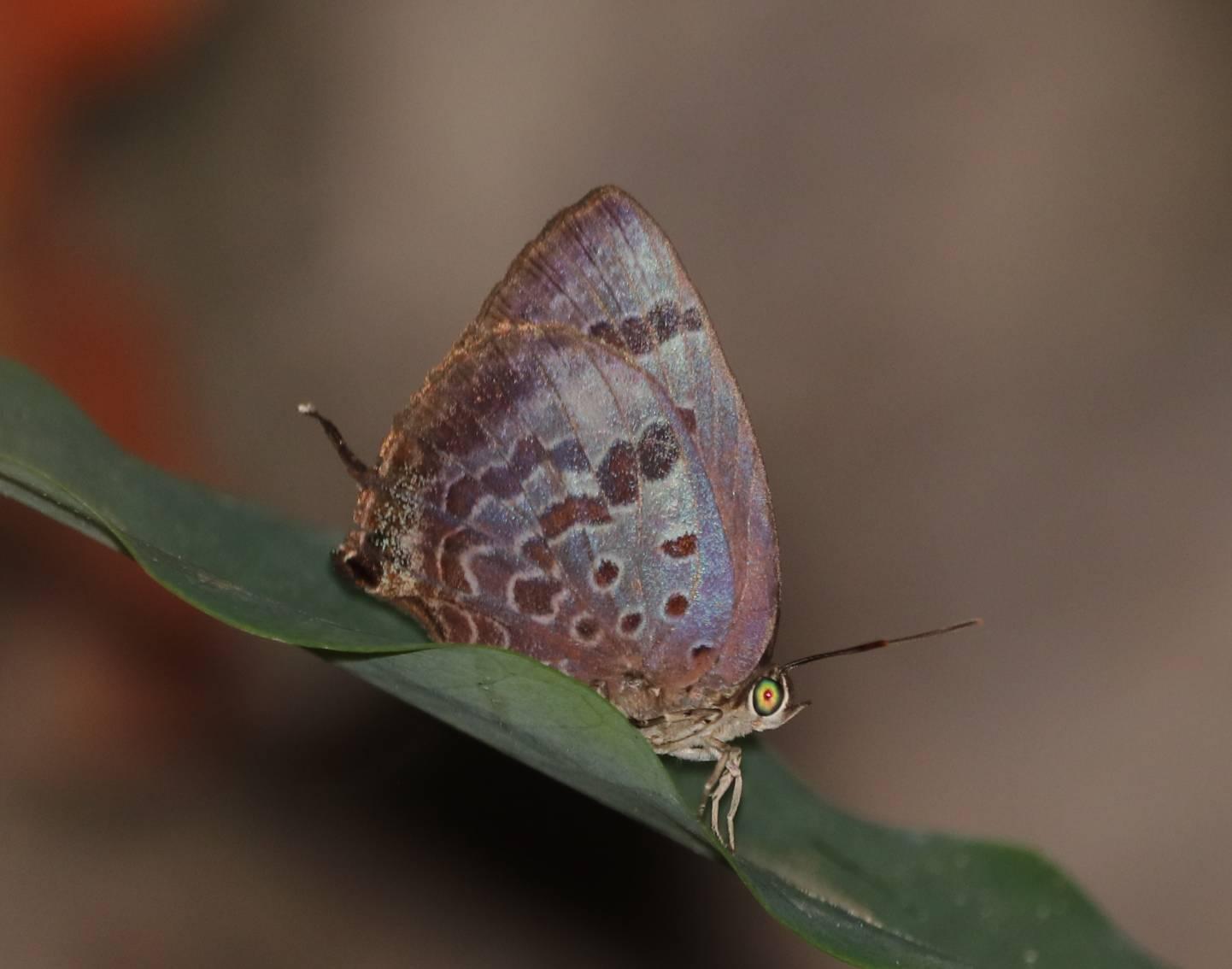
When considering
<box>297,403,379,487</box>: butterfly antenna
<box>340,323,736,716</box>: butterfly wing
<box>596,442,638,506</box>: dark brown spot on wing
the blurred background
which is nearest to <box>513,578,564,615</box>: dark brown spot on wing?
<box>340,323,736,716</box>: butterfly wing

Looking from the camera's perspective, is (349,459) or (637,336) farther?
(637,336)

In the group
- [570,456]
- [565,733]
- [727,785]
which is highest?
[570,456]

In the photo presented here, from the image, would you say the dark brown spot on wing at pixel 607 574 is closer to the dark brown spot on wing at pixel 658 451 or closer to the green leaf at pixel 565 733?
the dark brown spot on wing at pixel 658 451

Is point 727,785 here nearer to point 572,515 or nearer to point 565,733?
point 572,515

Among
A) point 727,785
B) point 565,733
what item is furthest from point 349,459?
point 727,785

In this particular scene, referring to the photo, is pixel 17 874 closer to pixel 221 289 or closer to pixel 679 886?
pixel 679 886

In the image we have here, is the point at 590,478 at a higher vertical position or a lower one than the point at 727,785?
higher

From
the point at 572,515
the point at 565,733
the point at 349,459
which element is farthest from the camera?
the point at 572,515
